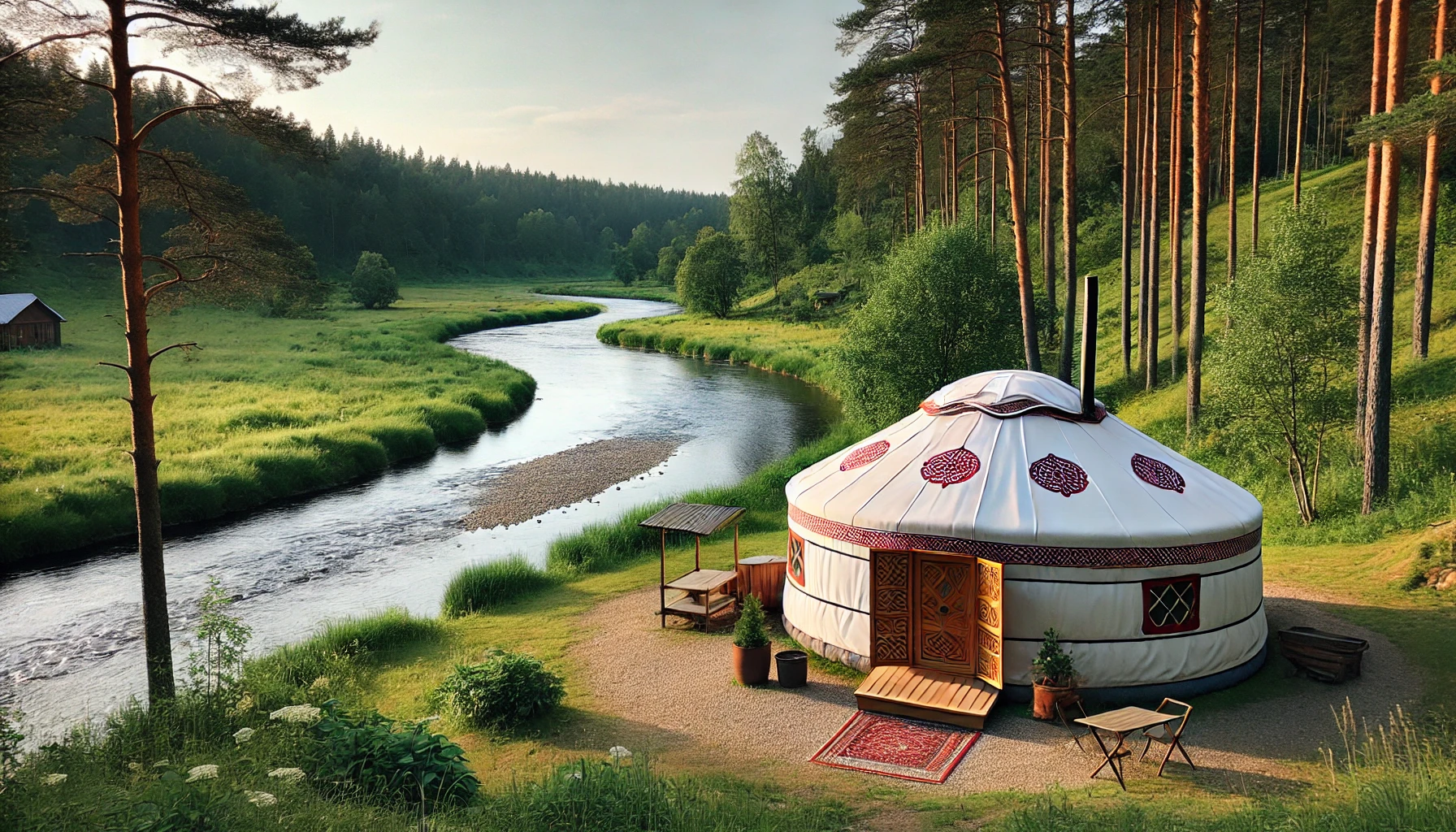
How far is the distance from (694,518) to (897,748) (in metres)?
4.34

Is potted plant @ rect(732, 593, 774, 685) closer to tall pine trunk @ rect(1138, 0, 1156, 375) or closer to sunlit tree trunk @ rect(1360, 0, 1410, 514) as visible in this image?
sunlit tree trunk @ rect(1360, 0, 1410, 514)

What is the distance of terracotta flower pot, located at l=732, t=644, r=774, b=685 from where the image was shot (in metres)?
9.69

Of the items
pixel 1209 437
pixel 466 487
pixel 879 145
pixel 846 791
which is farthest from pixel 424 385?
pixel 846 791

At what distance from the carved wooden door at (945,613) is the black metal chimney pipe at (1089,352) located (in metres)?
2.42

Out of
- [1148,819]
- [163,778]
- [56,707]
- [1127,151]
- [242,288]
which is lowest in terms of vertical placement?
[56,707]

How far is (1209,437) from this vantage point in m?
17.0

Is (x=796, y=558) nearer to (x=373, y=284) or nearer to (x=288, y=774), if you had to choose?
(x=288, y=774)

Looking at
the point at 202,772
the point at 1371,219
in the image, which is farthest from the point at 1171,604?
the point at 1371,219

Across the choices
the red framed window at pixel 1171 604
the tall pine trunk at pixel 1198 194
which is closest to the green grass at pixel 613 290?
the tall pine trunk at pixel 1198 194

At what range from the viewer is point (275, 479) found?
21.0 m

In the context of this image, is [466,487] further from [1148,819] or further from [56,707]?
[1148,819]

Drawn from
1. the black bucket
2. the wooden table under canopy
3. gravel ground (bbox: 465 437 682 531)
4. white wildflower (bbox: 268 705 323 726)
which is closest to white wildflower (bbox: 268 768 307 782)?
white wildflower (bbox: 268 705 323 726)

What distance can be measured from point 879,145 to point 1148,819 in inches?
991

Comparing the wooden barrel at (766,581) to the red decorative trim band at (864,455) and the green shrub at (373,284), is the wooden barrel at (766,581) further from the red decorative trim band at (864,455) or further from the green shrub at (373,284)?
the green shrub at (373,284)
